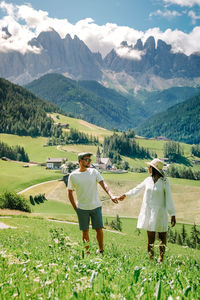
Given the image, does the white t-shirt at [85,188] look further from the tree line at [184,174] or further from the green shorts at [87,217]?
the tree line at [184,174]

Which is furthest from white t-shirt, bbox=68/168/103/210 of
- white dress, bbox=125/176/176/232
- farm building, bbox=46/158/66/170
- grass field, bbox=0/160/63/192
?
farm building, bbox=46/158/66/170

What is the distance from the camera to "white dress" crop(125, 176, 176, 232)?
10422 millimetres

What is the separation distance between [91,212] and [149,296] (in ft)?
25.6

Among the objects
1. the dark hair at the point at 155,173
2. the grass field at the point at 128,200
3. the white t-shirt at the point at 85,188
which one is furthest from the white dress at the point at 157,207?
the grass field at the point at 128,200

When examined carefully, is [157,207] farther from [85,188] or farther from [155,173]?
[85,188]

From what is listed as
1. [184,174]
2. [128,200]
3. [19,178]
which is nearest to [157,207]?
[128,200]

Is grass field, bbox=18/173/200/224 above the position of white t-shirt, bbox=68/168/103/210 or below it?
below

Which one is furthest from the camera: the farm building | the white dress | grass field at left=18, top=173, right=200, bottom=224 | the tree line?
the farm building

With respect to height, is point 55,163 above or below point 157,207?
below

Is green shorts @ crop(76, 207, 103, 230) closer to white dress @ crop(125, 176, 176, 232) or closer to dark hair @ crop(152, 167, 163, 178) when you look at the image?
white dress @ crop(125, 176, 176, 232)

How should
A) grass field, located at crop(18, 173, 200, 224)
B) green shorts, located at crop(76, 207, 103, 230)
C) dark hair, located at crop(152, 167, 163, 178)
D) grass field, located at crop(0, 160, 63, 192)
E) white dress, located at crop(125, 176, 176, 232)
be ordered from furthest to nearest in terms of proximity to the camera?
1. grass field, located at crop(0, 160, 63, 192)
2. grass field, located at crop(18, 173, 200, 224)
3. green shorts, located at crop(76, 207, 103, 230)
4. dark hair, located at crop(152, 167, 163, 178)
5. white dress, located at crop(125, 176, 176, 232)

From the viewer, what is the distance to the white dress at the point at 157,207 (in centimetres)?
1042

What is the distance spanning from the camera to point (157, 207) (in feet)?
34.5

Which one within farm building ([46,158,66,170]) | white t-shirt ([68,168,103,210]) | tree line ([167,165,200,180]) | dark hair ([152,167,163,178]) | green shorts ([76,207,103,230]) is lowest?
tree line ([167,165,200,180])
